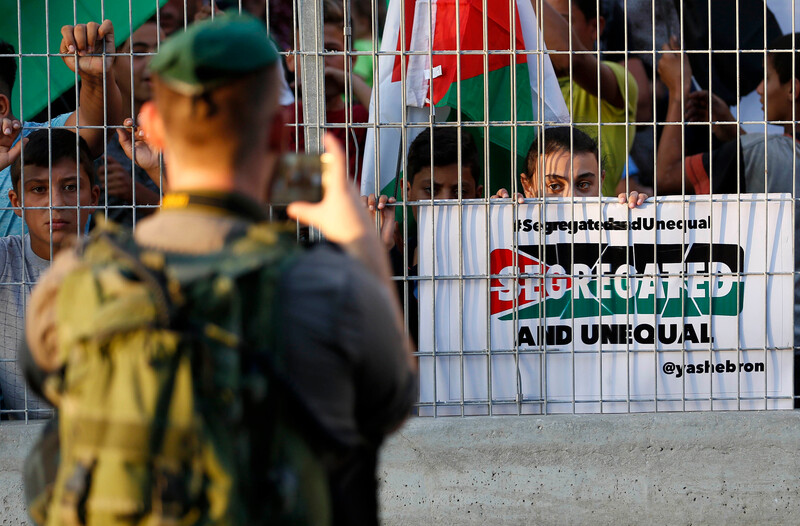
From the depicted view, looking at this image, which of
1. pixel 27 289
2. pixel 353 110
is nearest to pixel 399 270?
pixel 353 110

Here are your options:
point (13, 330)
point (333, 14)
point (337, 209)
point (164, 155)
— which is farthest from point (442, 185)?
point (337, 209)

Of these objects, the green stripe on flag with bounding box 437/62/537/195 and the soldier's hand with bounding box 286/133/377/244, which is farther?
the green stripe on flag with bounding box 437/62/537/195

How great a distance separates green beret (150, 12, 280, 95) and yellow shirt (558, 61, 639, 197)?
338 cm

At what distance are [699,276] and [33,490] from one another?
3.49 meters

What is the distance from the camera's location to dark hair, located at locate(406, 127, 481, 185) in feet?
14.4

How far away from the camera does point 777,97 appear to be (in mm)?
5227

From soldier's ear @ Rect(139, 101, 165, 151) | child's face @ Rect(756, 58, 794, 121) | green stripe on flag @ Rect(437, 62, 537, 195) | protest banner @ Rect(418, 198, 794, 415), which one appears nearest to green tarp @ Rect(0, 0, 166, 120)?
green stripe on flag @ Rect(437, 62, 537, 195)

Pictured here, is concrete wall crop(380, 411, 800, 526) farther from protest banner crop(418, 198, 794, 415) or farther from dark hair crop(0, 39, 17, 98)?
dark hair crop(0, 39, 17, 98)

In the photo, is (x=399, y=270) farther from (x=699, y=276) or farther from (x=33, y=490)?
(x=33, y=490)

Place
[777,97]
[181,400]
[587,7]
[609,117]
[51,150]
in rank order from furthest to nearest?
[587,7]
[609,117]
[777,97]
[51,150]
[181,400]

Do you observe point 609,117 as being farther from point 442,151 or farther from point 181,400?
point 181,400

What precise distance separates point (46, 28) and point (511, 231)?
7.86ft

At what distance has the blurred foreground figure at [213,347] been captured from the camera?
1406mm

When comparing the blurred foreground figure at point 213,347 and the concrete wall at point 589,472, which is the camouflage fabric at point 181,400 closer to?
the blurred foreground figure at point 213,347
